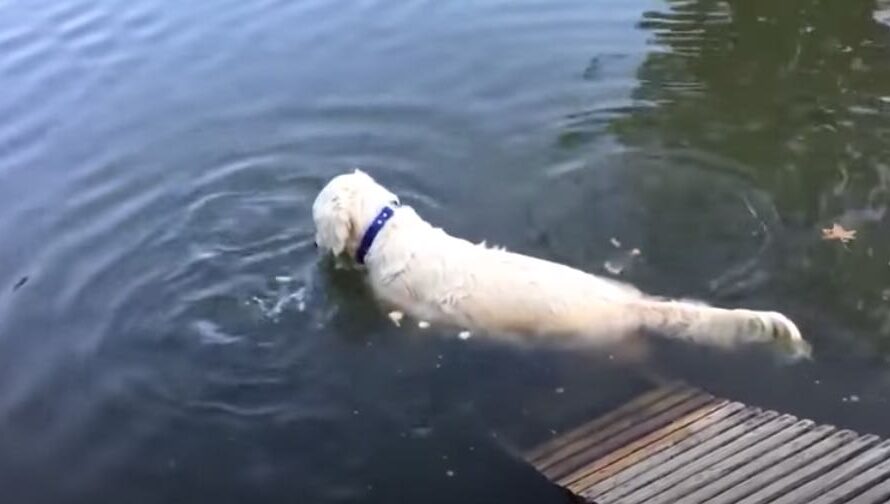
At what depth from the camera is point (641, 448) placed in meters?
5.95

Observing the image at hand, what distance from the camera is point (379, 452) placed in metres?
6.36

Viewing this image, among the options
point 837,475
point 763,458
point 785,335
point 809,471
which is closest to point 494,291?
point 785,335

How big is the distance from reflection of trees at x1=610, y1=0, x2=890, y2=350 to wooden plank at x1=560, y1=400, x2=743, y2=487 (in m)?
1.44

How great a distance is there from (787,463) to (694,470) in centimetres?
44

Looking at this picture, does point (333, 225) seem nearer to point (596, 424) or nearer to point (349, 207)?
point (349, 207)

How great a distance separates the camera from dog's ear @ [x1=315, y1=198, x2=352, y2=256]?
727cm

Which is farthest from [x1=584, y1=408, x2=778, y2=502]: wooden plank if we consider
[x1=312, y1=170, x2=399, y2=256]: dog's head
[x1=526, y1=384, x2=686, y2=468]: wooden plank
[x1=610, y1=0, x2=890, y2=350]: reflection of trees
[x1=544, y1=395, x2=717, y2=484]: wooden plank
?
[x1=312, y1=170, x2=399, y2=256]: dog's head

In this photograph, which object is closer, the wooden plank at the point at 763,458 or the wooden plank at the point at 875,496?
the wooden plank at the point at 875,496

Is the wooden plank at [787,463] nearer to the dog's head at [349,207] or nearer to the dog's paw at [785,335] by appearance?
the dog's paw at [785,335]

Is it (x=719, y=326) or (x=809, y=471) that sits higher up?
(x=719, y=326)

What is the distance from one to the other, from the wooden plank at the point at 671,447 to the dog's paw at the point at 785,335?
46cm

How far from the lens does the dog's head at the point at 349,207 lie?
727 cm

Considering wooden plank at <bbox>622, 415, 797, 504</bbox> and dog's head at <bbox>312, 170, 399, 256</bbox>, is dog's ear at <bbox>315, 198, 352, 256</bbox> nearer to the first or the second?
dog's head at <bbox>312, 170, 399, 256</bbox>

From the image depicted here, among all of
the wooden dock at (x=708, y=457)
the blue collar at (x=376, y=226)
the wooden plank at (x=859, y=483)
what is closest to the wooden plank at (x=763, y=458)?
the wooden dock at (x=708, y=457)
